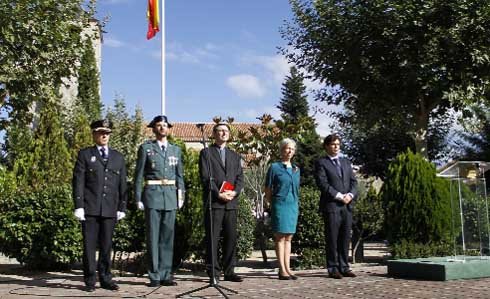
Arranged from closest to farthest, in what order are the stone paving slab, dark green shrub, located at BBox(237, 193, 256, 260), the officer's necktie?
the stone paving slab → the officer's necktie → dark green shrub, located at BBox(237, 193, 256, 260)

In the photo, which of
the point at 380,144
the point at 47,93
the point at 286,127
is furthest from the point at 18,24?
the point at 380,144

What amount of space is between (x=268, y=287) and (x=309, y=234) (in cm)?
247

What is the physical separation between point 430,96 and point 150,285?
11.0m

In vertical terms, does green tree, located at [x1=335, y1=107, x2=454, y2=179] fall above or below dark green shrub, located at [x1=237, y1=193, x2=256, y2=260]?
above

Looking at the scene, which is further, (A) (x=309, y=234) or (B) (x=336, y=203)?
(A) (x=309, y=234)

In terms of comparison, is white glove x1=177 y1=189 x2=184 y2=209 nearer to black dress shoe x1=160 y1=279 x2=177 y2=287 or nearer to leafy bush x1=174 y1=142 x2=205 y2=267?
black dress shoe x1=160 y1=279 x2=177 y2=287

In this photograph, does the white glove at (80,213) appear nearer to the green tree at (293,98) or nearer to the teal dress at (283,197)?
the teal dress at (283,197)

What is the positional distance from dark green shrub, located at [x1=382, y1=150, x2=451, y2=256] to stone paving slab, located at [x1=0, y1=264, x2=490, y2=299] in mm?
1473

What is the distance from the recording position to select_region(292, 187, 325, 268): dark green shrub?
A: 9.52m

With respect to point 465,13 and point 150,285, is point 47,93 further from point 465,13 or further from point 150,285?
A: point 465,13

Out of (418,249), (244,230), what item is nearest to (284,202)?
(244,230)

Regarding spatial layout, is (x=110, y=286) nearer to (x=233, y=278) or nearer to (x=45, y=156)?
(x=233, y=278)

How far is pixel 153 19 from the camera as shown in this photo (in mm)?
18188

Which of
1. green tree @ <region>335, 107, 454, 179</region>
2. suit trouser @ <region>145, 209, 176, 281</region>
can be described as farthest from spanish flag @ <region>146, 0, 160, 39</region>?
green tree @ <region>335, 107, 454, 179</region>
